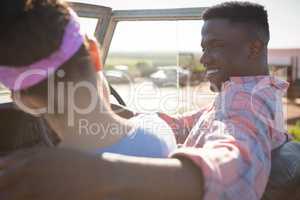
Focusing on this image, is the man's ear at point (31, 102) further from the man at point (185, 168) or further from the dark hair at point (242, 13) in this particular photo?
the dark hair at point (242, 13)

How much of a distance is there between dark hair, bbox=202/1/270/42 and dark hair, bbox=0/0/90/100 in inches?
30.0

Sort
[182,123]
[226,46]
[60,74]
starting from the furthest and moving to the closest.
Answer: [182,123] < [226,46] < [60,74]

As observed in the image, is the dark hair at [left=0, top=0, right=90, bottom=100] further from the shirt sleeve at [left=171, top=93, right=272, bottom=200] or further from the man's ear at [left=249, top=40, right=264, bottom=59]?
the man's ear at [left=249, top=40, right=264, bottom=59]

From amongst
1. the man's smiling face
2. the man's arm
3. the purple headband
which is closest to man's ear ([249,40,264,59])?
the man's smiling face

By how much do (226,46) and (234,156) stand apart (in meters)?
0.77

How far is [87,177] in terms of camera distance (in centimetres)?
52

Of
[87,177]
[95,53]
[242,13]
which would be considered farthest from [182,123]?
[87,177]

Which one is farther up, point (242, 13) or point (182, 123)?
point (242, 13)

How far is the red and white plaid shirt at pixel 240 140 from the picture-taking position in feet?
2.10

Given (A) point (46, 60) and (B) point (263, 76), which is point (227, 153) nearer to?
(A) point (46, 60)

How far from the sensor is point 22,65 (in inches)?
30.6

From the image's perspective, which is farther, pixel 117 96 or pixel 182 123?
pixel 117 96

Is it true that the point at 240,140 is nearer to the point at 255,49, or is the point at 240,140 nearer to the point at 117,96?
the point at 255,49

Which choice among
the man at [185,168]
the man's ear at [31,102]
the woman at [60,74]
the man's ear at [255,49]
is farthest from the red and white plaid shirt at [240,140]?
the man's ear at [31,102]
